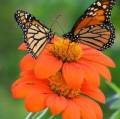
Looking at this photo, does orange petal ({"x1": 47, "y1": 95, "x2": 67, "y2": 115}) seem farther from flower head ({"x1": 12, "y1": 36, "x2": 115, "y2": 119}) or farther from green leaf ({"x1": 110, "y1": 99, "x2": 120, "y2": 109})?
green leaf ({"x1": 110, "y1": 99, "x2": 120, "y2": 109})

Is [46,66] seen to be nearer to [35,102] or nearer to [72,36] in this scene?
[35,102]

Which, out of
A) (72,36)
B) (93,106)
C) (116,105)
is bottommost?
(116,105)

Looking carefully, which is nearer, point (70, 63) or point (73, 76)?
point (73, 76)

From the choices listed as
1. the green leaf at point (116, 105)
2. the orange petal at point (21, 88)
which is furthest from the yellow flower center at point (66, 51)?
the green leaf at point (116, 105)

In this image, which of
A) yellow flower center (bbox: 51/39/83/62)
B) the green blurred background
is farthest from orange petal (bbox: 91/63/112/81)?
the green blurred background

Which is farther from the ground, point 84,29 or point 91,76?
point 84,29

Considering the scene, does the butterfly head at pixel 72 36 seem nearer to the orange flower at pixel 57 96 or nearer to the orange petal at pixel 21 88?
the orange flower at pixel 57 96

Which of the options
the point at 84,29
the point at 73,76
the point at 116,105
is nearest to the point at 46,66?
the point at 73,76
